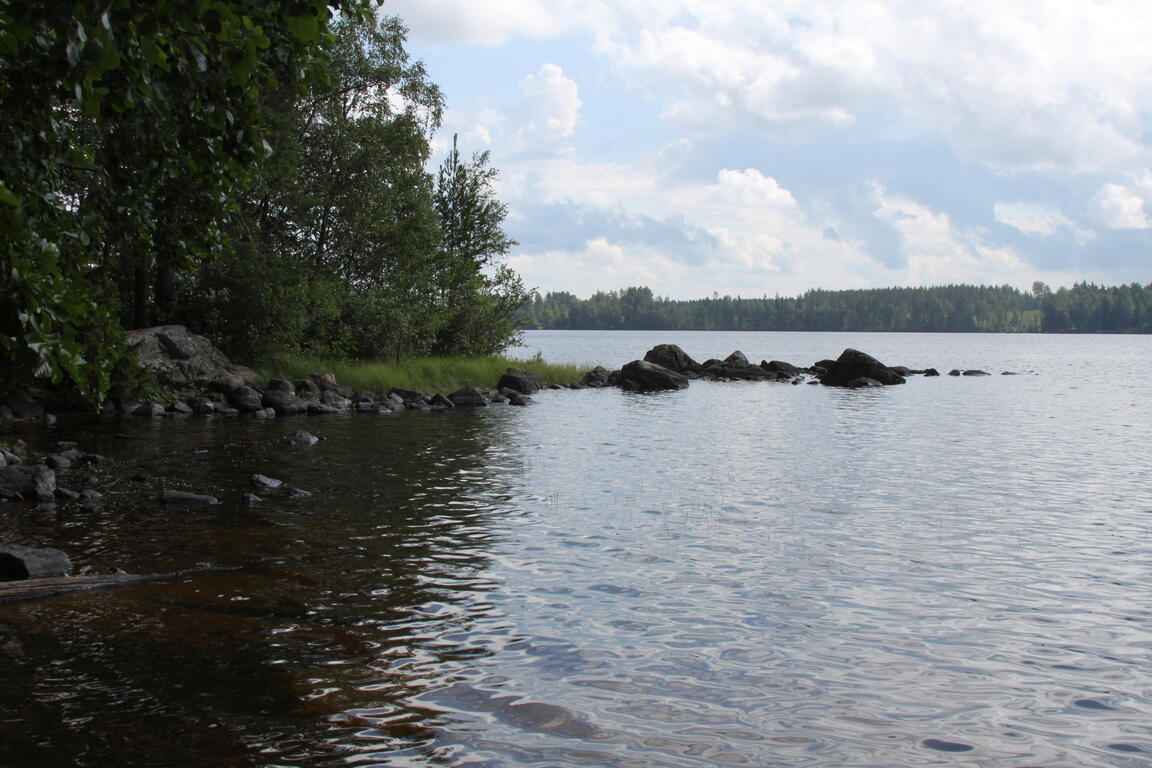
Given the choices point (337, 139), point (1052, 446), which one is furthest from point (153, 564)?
point (337, 139)

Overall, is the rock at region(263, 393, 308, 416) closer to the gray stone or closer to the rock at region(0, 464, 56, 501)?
the gray stone

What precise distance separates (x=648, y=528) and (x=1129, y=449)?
17.9 meters

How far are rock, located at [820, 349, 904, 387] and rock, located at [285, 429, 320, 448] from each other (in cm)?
3749

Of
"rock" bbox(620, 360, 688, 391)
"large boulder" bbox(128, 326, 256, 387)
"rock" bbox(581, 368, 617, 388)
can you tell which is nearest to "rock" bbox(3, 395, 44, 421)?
"large boulder" bbox(128, 326, 256, 387)

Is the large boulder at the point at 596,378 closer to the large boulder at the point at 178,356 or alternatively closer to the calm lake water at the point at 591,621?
the large boulder at the point at 178,356

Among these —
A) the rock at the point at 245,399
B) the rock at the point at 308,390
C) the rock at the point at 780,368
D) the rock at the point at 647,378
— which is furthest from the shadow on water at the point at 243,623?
the rock at the point at 780,368

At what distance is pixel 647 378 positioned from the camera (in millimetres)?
50750

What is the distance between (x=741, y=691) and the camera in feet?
25.9

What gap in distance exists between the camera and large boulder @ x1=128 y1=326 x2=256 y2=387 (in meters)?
30.7

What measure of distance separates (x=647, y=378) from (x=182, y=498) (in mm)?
37109

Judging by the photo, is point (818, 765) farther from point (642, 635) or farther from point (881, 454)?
point (881, 454)

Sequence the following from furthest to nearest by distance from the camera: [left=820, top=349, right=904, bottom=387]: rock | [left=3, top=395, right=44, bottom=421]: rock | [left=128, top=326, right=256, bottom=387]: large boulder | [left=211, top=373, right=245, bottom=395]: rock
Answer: [left=820, top=349, right=904, bottom=387]: rock < [left=211, top=373, right=245, bottom=395]: rock < [left=128, top=326, right=256, bottom=387]: large boulder < [left=3, top=395, right=44, bottom=421]: rock

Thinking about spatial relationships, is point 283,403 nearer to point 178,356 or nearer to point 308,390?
point 308,390

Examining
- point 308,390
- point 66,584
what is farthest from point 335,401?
point 66,584
